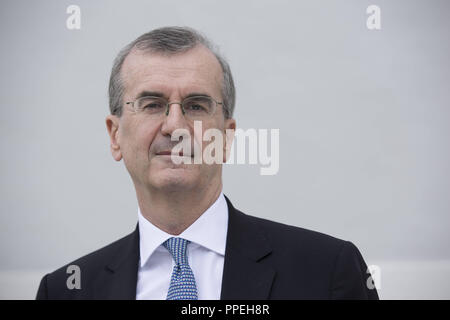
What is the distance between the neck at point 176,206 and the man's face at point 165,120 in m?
0.04

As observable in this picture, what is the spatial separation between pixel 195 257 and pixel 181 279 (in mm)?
133

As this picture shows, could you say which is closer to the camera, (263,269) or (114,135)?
(263,269)

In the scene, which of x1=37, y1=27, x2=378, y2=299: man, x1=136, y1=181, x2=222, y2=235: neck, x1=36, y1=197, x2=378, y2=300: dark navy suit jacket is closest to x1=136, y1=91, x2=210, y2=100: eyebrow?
x1=37, y1=27, x2=378, y2=299: man

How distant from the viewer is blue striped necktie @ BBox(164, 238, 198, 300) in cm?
240

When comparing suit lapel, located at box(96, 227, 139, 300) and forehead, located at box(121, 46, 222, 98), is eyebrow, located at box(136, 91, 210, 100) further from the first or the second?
suit lapel, located at box(96, 227, 139, 300)

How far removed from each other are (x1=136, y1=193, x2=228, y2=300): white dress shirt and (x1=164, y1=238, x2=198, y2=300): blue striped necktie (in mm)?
39

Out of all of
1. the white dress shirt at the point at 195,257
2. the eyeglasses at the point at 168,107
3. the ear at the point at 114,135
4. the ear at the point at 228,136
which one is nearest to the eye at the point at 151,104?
the eyeglasses at the point at 168,107

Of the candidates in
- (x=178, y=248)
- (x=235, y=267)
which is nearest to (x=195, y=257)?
(x=178, y=248)

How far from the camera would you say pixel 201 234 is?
2541 millimetres

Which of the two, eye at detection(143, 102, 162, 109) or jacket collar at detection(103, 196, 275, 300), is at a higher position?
eye at detection(143, 102, 162, 109)

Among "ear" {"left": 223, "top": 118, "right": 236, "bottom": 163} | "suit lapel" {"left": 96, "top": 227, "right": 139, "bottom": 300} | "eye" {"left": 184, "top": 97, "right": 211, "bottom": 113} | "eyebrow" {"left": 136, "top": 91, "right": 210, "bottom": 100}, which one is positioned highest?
"eyebrow" {"left": 136, "top": 91, "right": 210, "bottom": 100}

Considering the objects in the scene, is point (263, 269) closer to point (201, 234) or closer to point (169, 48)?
point (201, 234)

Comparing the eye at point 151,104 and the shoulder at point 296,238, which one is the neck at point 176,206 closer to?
the shoulder at point 296,238

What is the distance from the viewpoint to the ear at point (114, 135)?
2721mm
